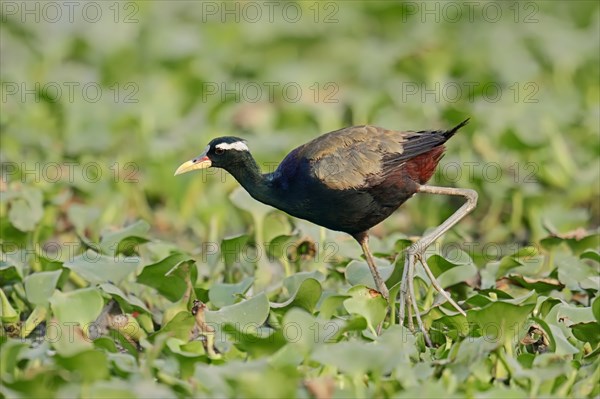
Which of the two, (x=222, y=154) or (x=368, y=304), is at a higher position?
(x=222, y=154)

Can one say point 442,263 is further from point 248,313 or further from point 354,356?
point 354,356

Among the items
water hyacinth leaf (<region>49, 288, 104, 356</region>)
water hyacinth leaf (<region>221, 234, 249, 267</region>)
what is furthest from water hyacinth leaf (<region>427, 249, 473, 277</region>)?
water hyacinth leaf (<region>49, 288, 104, 356</region>)

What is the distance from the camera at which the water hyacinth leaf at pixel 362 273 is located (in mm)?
5918

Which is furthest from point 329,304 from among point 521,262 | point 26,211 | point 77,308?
point 26,211

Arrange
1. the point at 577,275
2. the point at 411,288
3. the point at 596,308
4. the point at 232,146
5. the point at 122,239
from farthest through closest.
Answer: the point at 122,239, the point at 577,275, the point at 232,146, the point at 411,288, the point at 596,308

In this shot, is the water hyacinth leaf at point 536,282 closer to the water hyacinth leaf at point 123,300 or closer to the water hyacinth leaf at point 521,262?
the water hyacinth leaf at point 521,262

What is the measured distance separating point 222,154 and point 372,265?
92cm

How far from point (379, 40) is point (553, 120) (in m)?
3.32

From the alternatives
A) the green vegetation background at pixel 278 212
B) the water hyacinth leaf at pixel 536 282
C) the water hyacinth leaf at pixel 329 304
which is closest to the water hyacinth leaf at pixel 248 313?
the green vegetation background at pixel 278 212

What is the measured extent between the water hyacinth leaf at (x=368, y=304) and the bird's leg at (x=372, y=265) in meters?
0.31

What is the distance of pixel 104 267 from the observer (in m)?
5.71

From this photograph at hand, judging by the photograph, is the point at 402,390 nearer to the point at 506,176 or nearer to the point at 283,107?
the point at 506,176

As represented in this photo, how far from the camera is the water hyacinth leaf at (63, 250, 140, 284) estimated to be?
569 centimetres

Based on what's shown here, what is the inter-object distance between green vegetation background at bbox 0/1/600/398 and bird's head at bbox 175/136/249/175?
0.42 meters
